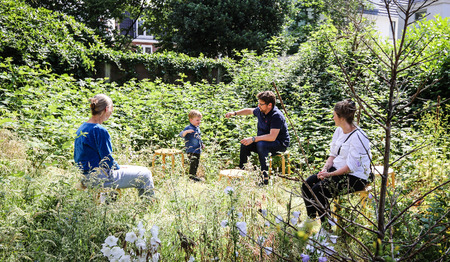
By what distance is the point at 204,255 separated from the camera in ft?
7.30

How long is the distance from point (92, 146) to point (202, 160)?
290cm

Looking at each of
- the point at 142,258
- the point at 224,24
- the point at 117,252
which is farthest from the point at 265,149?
the point at 224,24

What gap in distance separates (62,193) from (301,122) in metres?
6.19

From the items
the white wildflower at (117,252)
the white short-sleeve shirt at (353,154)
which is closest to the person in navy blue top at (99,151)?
the white wildflower at (117,252)

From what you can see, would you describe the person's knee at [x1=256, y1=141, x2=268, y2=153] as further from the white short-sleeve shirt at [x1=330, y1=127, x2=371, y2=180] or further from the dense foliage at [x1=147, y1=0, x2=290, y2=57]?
the dense foliage at [x1=147, y1=0, x2=290, y2=57]

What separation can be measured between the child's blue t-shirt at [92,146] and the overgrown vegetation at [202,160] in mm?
228

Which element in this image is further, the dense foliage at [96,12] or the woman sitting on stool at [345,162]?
the dense foliage at [96,12]

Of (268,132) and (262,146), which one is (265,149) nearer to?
(262,146)

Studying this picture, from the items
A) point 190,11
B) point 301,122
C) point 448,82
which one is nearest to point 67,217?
point 301,122

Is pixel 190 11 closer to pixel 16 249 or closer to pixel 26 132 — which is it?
pixel 26 132

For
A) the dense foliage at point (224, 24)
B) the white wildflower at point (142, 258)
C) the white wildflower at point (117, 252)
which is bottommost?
the white wildflower at point (142, 258)

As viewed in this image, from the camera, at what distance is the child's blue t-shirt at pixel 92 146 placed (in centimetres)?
354

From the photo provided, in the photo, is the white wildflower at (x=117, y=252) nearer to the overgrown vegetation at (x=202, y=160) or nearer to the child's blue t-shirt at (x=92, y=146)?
the overgrown vegetation at (x=202, y=160)

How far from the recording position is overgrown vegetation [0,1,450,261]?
2164 mm
